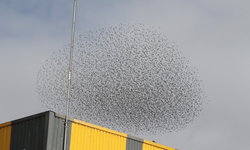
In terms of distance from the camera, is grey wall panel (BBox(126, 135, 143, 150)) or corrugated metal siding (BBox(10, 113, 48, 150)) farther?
grey wall panel (BBox(126, 135, 143, 150))

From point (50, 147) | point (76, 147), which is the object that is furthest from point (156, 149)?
point (50, 147)

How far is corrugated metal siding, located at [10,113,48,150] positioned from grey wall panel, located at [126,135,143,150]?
19.4 ft

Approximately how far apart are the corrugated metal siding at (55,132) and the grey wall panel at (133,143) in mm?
4609

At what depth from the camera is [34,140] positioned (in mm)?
16750

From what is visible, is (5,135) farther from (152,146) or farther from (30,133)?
(152,146)

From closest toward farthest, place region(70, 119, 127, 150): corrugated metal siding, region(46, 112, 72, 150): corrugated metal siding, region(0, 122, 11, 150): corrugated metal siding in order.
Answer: region(46, 112, 72, 150): corrugated metal siding
region(70, 119, 127, 150): corrugated metal siding
region(0, 122, 11, 150): corrugated metal siding

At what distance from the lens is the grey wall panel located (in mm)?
20656

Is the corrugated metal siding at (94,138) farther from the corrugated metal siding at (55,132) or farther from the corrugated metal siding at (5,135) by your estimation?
the corrugated metal siding at (5,135)

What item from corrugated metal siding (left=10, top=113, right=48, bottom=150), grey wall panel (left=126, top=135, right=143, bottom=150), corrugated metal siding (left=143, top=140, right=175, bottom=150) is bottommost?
corrugated metal siding (left=143, top=140, right=175, bottom=150)

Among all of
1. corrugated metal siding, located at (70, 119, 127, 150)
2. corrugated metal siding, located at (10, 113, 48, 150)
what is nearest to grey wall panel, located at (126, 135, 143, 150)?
corrugated metal siding, located at (70, 119, 127, 150)

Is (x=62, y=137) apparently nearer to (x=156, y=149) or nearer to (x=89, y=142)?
(x=89, y=142)

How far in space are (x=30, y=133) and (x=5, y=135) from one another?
7.04 feet

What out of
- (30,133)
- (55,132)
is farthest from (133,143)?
(30,133)

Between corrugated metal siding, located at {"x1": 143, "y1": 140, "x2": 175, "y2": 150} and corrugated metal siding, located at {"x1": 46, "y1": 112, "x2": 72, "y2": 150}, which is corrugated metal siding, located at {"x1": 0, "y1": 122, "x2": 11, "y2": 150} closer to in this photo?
corrugated metal siding, located at {"x1": 46, "y1": 112, "x2": 72, "y2": 150}
